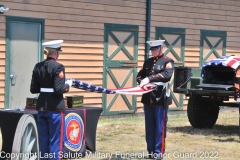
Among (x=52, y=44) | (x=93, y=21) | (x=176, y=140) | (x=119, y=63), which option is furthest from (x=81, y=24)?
(x=52, y=44)

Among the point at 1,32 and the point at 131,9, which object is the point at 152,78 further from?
the point at 131,9

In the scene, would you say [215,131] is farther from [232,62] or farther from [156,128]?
[156,128]

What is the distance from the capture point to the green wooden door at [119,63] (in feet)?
48.1

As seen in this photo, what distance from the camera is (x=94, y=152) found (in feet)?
31.2

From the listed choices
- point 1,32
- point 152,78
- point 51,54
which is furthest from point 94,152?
point 1,32

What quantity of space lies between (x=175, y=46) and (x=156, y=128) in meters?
7.50

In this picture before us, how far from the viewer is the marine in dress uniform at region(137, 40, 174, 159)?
888 cm

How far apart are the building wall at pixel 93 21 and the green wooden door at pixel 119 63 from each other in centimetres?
15

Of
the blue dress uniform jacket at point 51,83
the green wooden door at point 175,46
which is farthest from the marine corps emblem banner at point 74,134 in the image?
the green wooden door at point 175,46

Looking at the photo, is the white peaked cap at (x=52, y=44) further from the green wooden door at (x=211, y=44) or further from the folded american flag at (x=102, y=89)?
the green wooden door at (x=211, y=44)

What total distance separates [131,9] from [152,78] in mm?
6397

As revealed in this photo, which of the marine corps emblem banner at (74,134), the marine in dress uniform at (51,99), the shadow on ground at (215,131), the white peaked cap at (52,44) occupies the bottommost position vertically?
the shadow on ground at (215,131)

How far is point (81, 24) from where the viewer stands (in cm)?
1408

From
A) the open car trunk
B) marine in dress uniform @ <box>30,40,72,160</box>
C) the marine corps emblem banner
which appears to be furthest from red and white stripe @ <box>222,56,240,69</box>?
marine in dress uniform @ <box>30,40,72,160</box>
